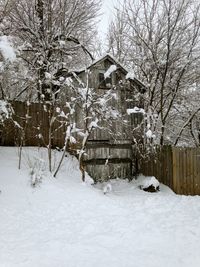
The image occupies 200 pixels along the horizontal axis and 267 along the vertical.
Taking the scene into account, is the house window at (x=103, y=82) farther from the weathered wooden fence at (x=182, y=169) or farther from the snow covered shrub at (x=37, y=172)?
the snow covered shrub at (x=37, y=172)

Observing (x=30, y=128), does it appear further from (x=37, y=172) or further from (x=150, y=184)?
(x=150, y=184)

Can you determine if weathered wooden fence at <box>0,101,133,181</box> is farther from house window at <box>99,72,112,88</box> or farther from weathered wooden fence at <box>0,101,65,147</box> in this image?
house window at <box>99,72,112,88</box>

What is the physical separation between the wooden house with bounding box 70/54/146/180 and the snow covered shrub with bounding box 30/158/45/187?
280 cm

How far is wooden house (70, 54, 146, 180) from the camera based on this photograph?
14344 mm

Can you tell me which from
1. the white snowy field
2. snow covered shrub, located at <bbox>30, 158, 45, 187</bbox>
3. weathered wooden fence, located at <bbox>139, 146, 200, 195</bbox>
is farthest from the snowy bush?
snow covered shrub, located at <bbox>30, 158, 45, 187</bbox>

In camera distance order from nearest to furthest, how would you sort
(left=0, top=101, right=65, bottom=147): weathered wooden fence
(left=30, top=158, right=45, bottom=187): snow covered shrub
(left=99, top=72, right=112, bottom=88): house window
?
(left=30, top=158, right=45, bottom=187): snow covered shrub, (left=0, top=101, right=65, bottom=147): weathered wooden fence, (left=99, top=72, right=112, bottom=88): house window

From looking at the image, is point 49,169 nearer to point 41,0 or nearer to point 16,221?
point 16,221

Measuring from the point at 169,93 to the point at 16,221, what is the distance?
1013 cm

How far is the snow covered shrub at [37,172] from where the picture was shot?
33.4 feet

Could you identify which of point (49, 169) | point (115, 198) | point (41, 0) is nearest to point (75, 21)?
point (41, 0)

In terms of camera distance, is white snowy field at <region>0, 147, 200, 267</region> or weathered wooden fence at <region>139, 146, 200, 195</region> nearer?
white snowy field at <region>0, 147, 200, 267</region>

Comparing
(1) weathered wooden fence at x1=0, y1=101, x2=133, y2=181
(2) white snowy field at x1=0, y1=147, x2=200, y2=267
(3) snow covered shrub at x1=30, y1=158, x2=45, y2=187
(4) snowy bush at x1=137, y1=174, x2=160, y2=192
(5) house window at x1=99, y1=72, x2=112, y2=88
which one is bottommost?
Answer: (2) white snowy field at x1=0, y1=147, x2=200, y2=267

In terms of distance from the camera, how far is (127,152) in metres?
14.9

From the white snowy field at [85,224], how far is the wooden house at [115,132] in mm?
2144
